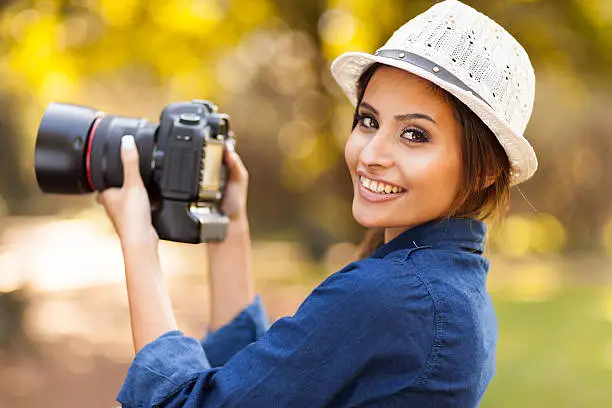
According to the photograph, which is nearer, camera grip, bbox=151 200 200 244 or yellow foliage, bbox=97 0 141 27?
camera grip, bbox=151 200 200 244

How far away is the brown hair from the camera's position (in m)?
1.54

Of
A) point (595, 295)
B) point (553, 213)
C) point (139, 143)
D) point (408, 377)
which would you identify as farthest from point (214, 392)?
point (553, 213)

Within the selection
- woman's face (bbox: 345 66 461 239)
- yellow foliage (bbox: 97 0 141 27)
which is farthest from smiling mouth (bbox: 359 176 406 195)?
yellow foliage (bbox: 97 0 141 27)

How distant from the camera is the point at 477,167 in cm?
156

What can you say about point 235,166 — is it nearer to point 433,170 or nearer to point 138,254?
point 138,254

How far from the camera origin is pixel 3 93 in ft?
42.1

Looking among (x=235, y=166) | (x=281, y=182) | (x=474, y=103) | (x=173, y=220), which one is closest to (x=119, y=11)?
(x=235, y=166)

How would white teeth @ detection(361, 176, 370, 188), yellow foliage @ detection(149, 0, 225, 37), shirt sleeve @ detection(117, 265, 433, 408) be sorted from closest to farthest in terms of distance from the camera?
shirt sleeve @ detection(117, 265, 433, 408), white teeth @ detection(361, 176, 370, 188), yellow foliage @ detection(149, 0, 225, 37)

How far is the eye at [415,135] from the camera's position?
60.2 inches

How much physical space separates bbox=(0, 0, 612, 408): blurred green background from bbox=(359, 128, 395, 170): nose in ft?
2.21

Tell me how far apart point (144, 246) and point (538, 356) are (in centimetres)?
515

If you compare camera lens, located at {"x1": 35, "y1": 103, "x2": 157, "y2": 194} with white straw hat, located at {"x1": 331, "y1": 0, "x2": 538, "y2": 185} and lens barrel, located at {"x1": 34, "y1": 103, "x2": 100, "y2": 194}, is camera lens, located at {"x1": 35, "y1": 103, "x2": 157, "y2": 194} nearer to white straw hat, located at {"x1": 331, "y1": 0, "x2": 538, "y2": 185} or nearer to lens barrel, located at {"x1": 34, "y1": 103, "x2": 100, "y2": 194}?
lens barrel, located at {"x1": 34, "y1": 103, "x2": 100, "y2": 194}

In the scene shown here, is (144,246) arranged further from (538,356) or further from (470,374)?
(538,356)

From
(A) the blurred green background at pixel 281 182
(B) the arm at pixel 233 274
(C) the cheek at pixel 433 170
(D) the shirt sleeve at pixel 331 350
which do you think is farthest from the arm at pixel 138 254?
(A) the blurred green background at pixel 281 182
